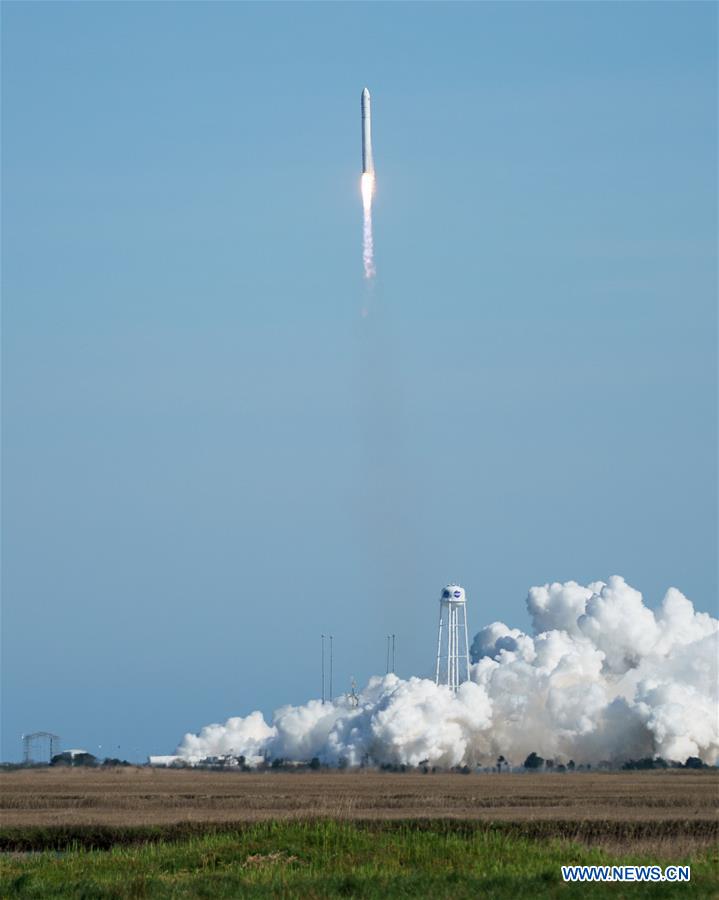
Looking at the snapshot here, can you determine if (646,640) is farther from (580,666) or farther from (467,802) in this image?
(467,802)

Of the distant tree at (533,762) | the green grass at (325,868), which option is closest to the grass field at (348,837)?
the green grass at (325,868)

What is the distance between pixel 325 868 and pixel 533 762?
287 ft

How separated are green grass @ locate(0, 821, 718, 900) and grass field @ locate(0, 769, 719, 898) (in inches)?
3.1

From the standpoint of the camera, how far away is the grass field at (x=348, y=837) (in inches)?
1780

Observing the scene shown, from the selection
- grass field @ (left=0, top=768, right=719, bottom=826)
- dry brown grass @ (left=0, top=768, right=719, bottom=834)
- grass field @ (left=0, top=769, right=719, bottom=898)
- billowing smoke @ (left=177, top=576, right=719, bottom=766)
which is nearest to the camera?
grass field @ (left=0, top=769, right=719, bottom=898)

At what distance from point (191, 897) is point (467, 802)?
4227cm

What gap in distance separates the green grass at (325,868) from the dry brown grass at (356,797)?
12.6 meters

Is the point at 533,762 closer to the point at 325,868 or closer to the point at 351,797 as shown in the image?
the point at 351,797

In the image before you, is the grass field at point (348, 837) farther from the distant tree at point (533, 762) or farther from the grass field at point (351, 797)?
the distant tree at point (533, 762)

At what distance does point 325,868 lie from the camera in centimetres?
5022

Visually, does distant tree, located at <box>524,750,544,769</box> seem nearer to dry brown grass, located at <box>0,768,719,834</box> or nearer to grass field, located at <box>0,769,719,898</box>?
dry brown grass, located at <box>0,768,719,834</box>

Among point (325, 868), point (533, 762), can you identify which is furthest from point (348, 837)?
point (533, 762)

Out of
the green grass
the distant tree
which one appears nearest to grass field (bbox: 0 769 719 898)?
the green grass

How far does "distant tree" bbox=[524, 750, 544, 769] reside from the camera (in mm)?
134775
